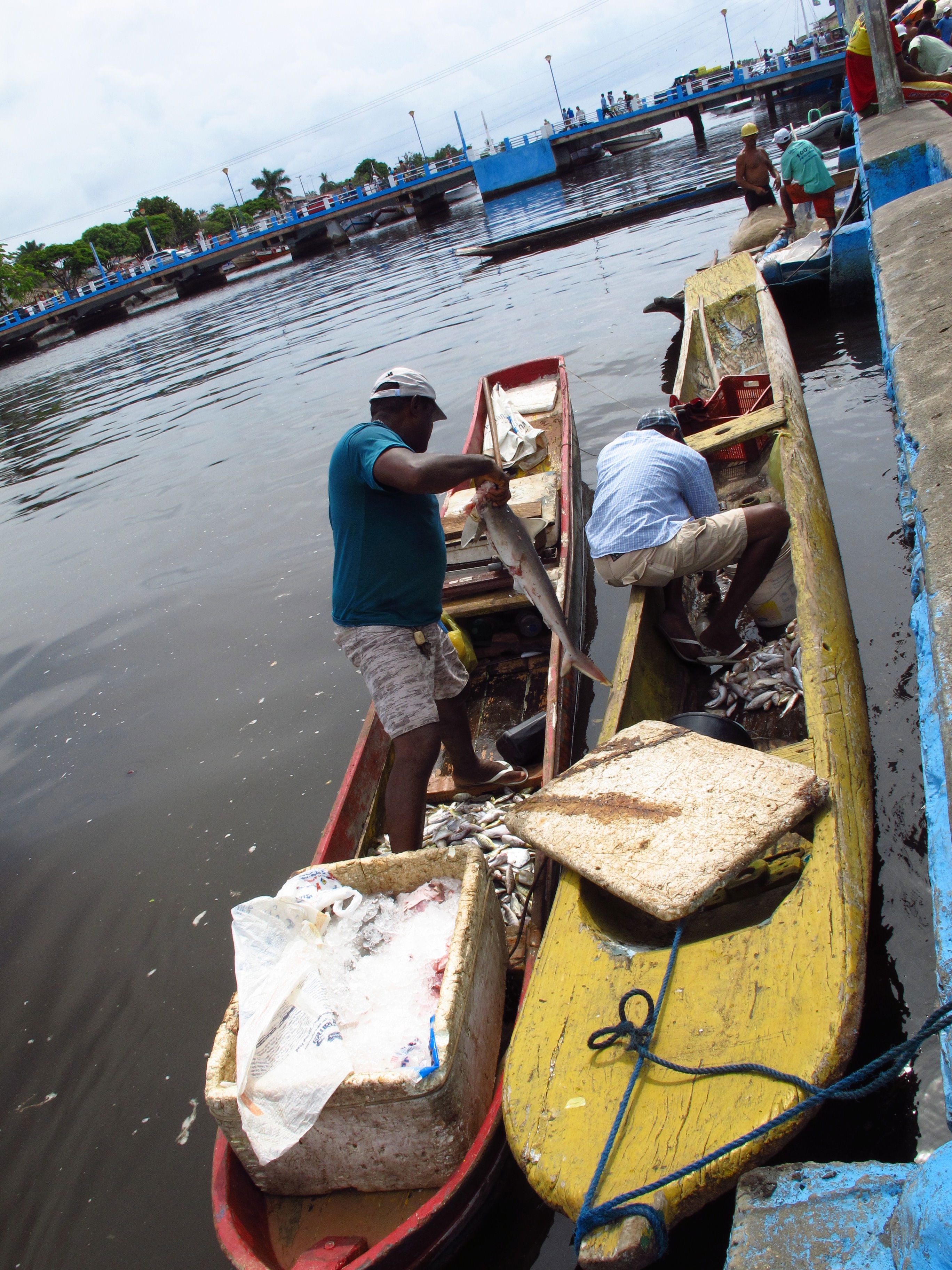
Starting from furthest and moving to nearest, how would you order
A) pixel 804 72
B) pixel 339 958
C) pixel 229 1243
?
pixel 804 72, pixel 339 958, pixel 229 1243

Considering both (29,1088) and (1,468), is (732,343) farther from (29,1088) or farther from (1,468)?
(1,468)

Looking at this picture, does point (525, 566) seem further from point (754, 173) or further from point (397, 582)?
point (754, 173)

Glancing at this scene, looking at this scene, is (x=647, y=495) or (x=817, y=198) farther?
(x=817, y=198)

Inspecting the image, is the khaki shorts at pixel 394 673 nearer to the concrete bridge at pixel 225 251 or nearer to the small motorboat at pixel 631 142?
the concrete bridge at pixel 225 251

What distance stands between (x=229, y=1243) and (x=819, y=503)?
5.28 metres

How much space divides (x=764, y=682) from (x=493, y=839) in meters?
2.05

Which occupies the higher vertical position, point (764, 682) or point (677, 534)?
point (677, 534)

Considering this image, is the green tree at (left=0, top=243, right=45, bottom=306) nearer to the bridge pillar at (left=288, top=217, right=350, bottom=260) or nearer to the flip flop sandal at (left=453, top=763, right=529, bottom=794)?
the bridge pillar at (left=288, top=217, right=350, bottom=260)

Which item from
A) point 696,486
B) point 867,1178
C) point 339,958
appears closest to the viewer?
point 867,1178

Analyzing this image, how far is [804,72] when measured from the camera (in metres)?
43.2

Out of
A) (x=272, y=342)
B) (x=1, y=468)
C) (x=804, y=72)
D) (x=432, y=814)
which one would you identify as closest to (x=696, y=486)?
(x=432, y=814)

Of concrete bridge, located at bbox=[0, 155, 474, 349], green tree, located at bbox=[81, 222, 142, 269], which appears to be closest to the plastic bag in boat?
concrete bridge, located at bbox=[0, 155, 474, 349]

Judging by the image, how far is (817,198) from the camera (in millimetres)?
12859

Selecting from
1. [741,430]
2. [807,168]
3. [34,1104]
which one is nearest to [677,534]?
[741,430]
